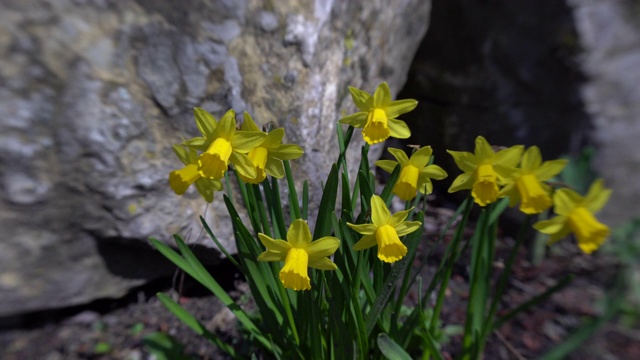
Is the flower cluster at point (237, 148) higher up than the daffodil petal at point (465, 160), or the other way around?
the daffodil petal at point (465, 160)

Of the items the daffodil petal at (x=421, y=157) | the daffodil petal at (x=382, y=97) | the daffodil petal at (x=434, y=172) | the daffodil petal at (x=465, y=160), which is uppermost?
the daffodil petal at (x=382, y=97)

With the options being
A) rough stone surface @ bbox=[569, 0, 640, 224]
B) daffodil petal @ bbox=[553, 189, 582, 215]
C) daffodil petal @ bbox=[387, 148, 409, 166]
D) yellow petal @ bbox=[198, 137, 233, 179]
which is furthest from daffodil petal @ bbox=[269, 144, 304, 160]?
rough stone surface @ bbox=[569, 0, 640, 224]

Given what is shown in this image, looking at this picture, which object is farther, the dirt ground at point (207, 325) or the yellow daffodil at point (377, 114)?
the dirt ground at point (207, 325)

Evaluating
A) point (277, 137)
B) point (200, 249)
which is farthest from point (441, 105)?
point (277, 137)

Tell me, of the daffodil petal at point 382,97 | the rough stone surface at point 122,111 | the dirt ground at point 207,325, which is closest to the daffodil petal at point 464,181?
the daffodil petal at point 382,97

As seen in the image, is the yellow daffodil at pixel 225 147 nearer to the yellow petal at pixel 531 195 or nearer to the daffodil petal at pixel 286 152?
the daffodil petal at pixel 286 152

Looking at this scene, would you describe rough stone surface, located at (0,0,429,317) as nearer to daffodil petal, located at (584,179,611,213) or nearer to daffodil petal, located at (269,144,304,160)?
daffodil petal, located at (269,144,304,160)

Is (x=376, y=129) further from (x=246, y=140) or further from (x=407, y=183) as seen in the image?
Answer: (x=246, y=140)

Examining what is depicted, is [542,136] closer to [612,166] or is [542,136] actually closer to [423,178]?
[612,166]
